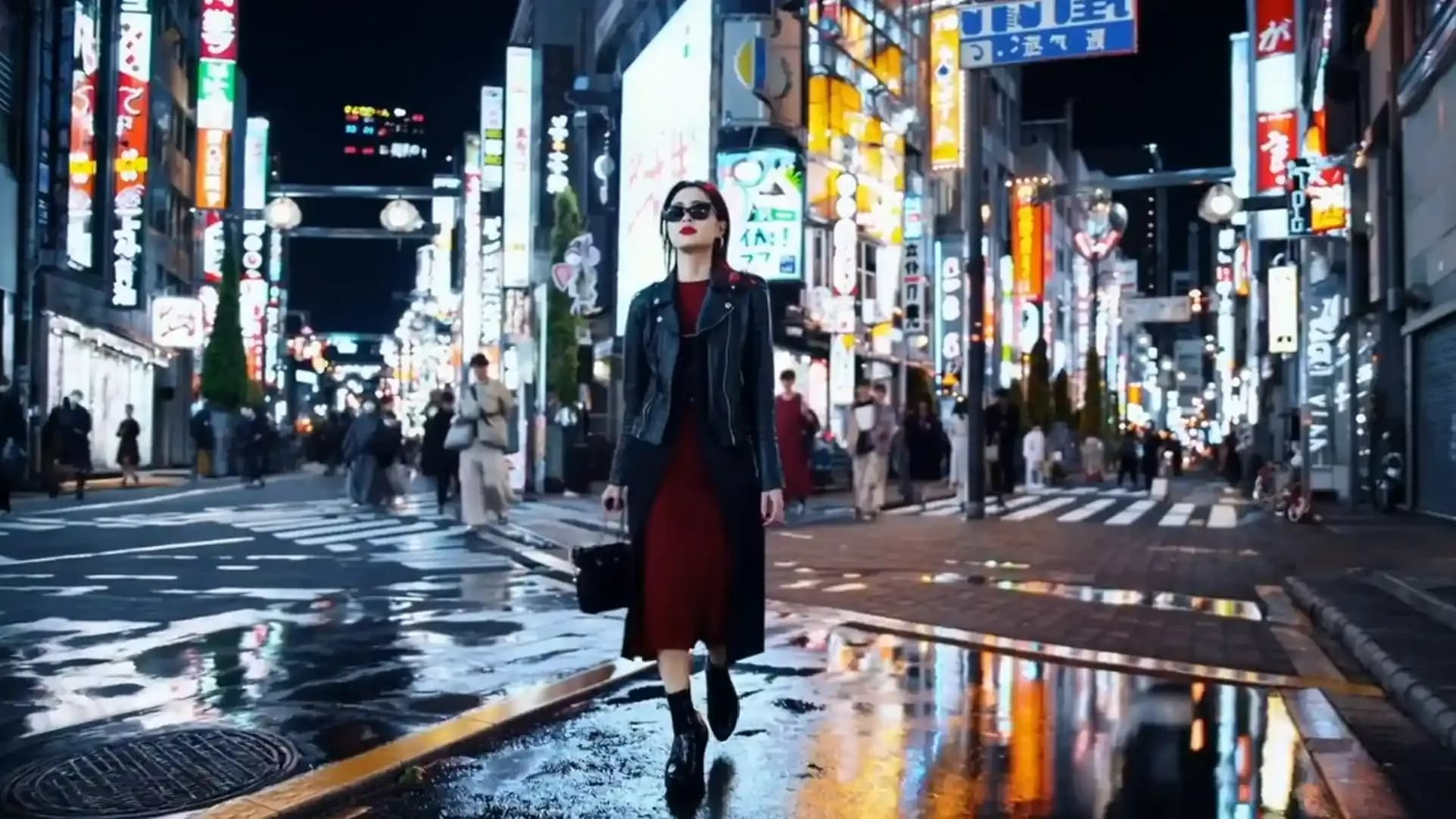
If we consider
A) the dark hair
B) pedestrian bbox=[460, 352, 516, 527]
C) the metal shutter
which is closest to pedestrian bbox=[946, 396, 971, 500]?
the metal shutter

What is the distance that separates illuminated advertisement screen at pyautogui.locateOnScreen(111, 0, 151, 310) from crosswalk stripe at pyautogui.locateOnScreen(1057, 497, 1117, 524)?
808 inches

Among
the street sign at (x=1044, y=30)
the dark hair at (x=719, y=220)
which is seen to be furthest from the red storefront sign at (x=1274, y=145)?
the dark hair at (x=719, y=220)

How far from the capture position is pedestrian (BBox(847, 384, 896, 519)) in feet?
63.0

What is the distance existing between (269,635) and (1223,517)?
1755cm

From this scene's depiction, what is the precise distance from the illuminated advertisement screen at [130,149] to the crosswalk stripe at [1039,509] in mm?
19758

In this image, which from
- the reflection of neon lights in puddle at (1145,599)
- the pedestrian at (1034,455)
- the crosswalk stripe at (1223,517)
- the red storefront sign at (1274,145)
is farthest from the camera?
the pedestrian at (1034,455)

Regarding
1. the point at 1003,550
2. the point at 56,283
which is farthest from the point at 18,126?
the point at 1003,550

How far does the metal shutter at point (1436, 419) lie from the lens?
64.0 feet

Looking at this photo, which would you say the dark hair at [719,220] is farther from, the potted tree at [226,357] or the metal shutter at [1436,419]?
the potted tree at [226,357]

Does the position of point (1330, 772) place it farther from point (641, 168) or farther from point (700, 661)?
point (641, 168)

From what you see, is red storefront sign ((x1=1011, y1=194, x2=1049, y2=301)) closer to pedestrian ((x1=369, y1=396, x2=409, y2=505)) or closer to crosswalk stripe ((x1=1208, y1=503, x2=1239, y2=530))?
crosswalk stripe ((x1=1208, y1=503, x2=1239, y2=530))

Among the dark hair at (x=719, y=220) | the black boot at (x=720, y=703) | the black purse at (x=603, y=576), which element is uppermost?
the dark hair at (x=719, y=220)

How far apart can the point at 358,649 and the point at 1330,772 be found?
184 inches

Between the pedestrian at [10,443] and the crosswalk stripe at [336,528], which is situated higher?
the pedestrian at [10,443]
